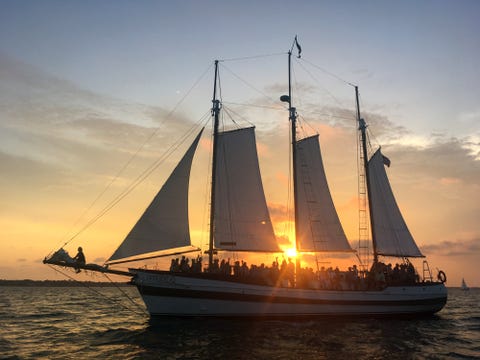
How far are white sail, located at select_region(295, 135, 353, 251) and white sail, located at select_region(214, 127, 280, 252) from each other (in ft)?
15.6

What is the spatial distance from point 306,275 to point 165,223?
11257mm

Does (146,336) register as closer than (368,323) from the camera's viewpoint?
Yes

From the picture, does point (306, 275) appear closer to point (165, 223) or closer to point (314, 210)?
point (314, 210)

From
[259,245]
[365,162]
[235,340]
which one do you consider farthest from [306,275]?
[365,162]

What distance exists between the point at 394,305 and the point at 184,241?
60.5 ft

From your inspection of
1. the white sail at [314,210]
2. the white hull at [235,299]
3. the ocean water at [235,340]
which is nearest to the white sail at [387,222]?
the white sail at [314,210]

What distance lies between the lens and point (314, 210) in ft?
115

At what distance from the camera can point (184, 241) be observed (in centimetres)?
2564

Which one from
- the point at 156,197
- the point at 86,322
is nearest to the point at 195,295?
the point at 156,197

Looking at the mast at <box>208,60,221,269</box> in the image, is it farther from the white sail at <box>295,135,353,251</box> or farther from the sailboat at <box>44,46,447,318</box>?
the white sail at <box>295,135,353,251</box>

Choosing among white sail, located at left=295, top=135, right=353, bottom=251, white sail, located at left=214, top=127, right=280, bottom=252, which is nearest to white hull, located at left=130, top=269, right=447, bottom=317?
white sail, located at left=214, top=127, right=280, bottom=252

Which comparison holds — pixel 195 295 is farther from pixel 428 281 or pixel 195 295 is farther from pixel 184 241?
pixel 428 281

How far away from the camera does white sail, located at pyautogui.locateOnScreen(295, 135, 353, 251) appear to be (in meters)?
34.8

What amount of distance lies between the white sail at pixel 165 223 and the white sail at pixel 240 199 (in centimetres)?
420
